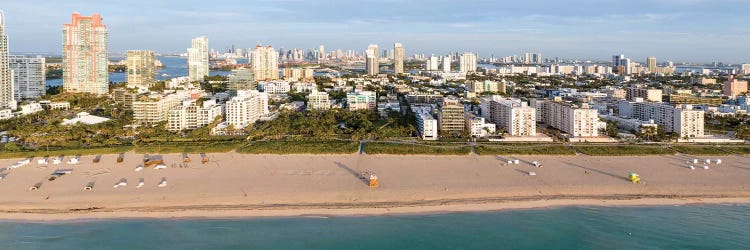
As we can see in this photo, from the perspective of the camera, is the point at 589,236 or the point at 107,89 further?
the point at 107,89

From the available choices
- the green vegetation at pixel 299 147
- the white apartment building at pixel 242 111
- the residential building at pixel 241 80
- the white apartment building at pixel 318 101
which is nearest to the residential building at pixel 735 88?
the white apartment building at pixel 318 101

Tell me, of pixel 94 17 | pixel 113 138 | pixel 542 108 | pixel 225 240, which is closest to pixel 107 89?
pixel 94 17

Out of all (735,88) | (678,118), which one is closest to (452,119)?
(678,118)

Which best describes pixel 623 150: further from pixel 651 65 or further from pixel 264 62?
pixel 651 65

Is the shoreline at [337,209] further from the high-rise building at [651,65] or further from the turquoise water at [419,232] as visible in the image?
the high-rise building at [651,65]

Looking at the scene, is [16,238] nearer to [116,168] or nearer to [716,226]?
A: [116,168]

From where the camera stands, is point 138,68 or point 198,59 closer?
point 138,68
